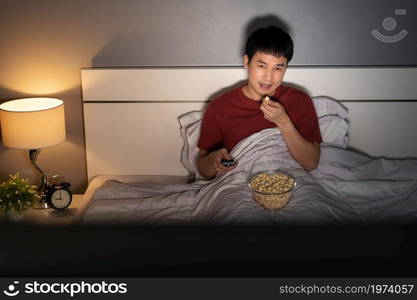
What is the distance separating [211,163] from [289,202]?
417 millimetres

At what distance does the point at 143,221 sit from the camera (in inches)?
76.3

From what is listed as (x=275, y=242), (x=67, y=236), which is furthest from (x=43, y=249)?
(x=275, y=242)

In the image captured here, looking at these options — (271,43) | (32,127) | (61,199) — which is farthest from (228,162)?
(32,127)

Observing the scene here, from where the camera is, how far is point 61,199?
7.64 ft

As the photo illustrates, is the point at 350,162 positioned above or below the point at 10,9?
below

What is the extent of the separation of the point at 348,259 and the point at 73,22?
185cm

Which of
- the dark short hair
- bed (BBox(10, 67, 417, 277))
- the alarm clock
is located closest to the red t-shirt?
bed (BBox(10, 67, 417, 277))

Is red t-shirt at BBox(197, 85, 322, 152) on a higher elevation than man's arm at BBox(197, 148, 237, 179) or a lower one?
higher

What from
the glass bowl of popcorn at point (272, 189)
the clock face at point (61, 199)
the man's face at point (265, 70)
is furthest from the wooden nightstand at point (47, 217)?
the man's face at point (265, 70)

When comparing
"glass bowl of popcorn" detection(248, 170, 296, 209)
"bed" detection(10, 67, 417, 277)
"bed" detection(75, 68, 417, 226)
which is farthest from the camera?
"bed" detection(75, 68, 417, 226)

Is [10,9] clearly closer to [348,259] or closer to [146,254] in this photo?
[146,254]

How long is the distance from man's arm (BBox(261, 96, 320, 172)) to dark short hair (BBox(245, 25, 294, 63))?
0.67ft

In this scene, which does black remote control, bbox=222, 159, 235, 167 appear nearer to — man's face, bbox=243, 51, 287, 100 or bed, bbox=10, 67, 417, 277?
bed, bbox=10, 67, 417, 277

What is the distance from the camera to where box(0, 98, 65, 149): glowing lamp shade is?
230cm
